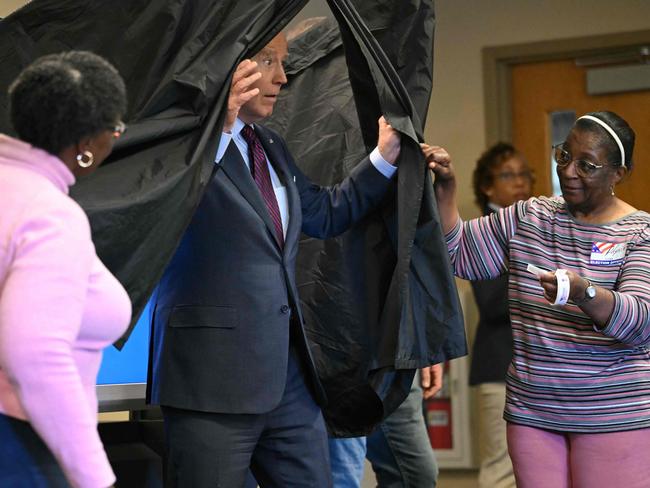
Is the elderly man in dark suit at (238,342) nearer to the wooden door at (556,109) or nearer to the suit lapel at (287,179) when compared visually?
the suit lapel at (287,179)

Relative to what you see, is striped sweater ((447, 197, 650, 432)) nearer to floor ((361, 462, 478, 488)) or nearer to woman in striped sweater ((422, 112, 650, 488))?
woman in striped sweater ((422, 112, 650, 488))

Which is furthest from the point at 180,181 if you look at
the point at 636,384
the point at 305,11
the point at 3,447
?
the point at 305,11

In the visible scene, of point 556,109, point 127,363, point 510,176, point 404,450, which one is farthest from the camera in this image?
point 556,109

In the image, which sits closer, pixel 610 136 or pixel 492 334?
pixel 610 136

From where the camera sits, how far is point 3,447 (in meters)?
1.56

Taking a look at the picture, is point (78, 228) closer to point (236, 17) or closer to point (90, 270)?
point (90, 270)

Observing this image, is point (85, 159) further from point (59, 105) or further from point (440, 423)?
point (440, 423)

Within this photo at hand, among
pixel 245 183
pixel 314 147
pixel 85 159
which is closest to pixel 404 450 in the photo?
pixel 314 147

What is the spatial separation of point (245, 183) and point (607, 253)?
0.94 meters

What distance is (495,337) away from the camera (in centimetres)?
445

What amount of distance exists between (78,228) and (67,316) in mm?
133

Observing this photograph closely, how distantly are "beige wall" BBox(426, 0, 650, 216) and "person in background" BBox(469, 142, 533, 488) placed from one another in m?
0.92

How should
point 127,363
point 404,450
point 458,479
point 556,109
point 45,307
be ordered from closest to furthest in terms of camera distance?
point 45,307
point 127,363
point 404,450
point 458,479
point 556,109

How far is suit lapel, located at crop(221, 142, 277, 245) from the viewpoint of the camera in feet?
7.70
